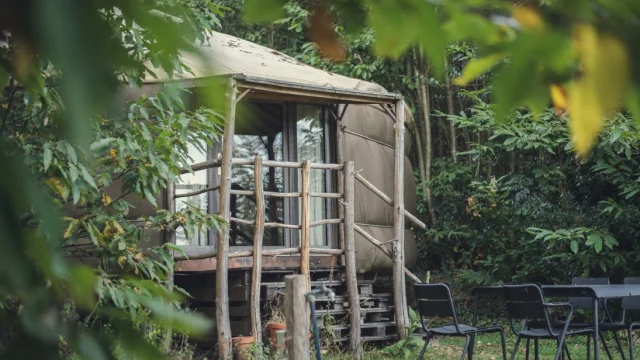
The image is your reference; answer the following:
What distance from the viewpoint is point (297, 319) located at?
4.61 metres

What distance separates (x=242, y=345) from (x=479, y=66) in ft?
21.5

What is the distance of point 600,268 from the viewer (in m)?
9.74

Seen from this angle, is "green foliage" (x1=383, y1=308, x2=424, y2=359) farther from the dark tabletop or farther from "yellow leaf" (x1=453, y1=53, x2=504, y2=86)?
"yellow leaf" (x1=453, y1=53, x2=504, y2=86)

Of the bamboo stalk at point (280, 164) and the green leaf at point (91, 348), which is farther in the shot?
the bamboo stalk at point (280, 164)

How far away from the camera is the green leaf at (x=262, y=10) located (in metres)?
0.79

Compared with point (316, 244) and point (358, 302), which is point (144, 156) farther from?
point (316, 244)

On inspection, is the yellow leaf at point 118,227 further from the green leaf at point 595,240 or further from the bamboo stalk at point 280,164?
the green leaf at point 595,240

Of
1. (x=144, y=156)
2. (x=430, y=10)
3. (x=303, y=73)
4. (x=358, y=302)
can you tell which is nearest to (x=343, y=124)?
(x=303, y=73)

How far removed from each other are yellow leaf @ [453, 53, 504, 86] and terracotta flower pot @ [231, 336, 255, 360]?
637cm

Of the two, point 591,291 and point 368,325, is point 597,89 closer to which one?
point 591,291

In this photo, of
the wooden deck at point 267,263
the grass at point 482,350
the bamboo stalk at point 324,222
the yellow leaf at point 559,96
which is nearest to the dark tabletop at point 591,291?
the grass at point 482,350

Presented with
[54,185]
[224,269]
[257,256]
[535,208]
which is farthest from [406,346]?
[54,185]

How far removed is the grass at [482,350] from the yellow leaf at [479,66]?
6.83 m

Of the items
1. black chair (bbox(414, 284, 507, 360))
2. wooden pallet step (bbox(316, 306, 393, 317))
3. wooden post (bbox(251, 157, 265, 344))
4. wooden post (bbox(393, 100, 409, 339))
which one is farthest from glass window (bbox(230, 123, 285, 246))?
black chair (bbox(414, 284, 507, 360))
